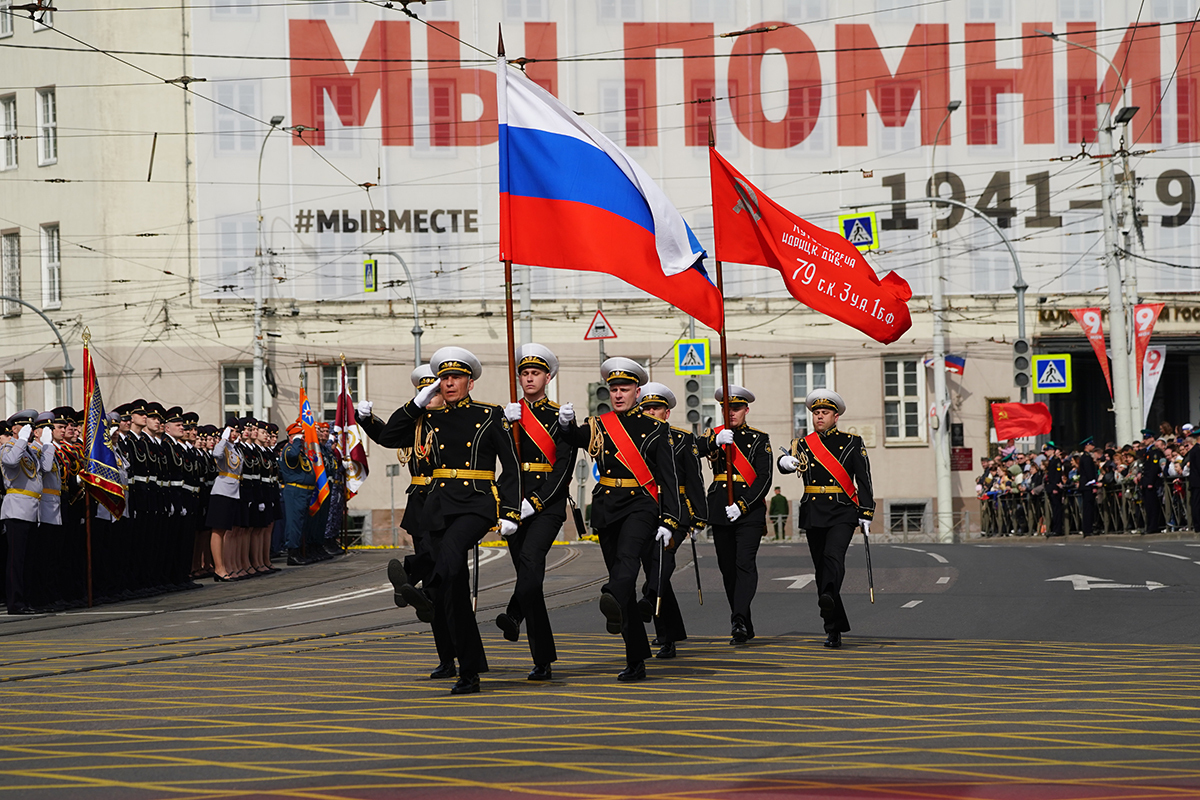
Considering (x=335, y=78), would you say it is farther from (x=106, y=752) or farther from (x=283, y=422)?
(x=106, y=752)

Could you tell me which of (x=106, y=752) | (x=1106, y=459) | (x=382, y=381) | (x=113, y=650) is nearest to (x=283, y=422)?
(x=382, y=381)

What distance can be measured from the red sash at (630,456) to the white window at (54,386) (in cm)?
4027

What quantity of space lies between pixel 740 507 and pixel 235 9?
3927 cm

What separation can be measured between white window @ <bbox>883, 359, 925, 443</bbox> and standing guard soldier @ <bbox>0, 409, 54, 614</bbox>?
3696 cm

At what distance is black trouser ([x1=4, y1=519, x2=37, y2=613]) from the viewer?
1642 centimetres

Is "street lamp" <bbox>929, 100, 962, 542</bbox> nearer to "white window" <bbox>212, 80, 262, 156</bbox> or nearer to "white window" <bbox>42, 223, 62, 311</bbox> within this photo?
"white window" <bbox>212, 80, 262, 156</bbox>

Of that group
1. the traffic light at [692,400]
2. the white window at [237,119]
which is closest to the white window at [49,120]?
the white window at [237,119]

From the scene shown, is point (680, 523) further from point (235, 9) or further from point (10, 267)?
point (10, 267)

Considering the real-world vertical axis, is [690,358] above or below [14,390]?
above

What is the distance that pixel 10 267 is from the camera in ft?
164

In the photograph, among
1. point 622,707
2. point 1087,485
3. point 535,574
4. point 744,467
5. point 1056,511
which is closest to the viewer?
point 622,707

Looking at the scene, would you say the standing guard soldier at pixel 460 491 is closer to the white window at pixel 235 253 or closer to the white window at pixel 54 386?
the white window at pixel 235 253

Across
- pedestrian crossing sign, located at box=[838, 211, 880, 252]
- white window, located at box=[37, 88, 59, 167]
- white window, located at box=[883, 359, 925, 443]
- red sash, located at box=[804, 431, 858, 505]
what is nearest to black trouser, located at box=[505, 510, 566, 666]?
red sash, located at box=[804, 431, 858, 505]

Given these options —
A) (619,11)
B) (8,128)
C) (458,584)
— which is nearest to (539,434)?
(458,584)
